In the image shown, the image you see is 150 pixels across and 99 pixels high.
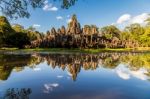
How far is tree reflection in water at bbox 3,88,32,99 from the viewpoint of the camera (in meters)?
14.0

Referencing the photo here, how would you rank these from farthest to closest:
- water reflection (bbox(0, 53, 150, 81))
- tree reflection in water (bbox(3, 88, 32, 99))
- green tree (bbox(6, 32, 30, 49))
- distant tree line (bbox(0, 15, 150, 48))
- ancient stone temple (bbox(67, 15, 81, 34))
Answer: green tree (bbox(6, 32, 30, 49)) < ancient stone temple (bbox(67, 15, 81, 34)) < distant tree line (bbox(0, 15, 150, 48)) < water reflection (bbox(0, 53, 150, 81)) < tree reflection in water (bbox(3, 88, 32, 99))

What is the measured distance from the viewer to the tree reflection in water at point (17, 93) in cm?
1398

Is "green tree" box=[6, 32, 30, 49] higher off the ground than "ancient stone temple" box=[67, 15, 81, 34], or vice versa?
"ancient stone temple" box=[67, 15, 81, 34]

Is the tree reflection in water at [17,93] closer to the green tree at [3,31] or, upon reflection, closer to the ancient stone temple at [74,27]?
the ancient stone temple at [74,27]

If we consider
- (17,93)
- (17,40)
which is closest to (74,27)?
(17,40)

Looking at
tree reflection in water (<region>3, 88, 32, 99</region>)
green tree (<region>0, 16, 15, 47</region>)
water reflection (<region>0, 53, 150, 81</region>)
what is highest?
green tree (<region>0, 16, 15, 47</region>)

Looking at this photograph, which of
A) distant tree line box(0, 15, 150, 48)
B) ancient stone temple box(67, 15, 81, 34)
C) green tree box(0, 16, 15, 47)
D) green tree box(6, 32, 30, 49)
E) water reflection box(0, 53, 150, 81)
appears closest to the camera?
water reflection box(0, 53, 150, 81)

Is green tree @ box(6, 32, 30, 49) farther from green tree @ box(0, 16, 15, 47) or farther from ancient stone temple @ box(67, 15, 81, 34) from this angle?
ancient stone temple @ box(67, 15, 81, 34)

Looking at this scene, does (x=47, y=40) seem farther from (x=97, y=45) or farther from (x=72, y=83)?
(x=72, y=83)

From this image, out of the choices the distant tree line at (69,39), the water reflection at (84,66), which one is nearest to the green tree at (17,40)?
the distant tree line at (69,39)

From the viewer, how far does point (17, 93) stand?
15219 millimetres

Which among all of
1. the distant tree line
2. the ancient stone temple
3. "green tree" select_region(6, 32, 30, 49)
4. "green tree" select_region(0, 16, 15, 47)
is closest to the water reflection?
the distant tree line

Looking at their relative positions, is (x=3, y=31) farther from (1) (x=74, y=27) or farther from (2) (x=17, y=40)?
(1) (x=74, y=27)

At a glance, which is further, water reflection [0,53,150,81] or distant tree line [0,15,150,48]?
distant tree line [0,15,150,48]
